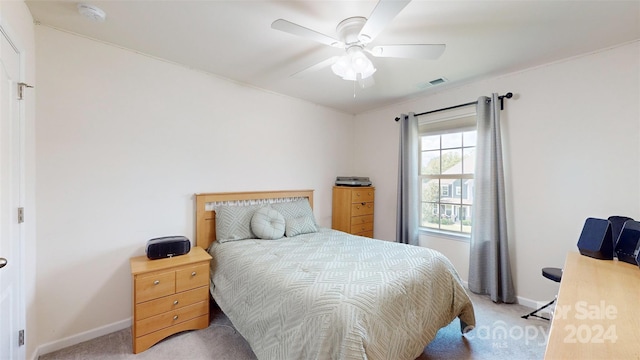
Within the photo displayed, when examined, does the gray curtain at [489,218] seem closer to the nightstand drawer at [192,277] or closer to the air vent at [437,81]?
the air vent at [437,81]

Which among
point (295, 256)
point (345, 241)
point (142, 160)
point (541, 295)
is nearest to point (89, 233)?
point (142, 160)

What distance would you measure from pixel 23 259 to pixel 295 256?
180 centimetres

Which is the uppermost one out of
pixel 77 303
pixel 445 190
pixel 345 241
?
pixel 445 190

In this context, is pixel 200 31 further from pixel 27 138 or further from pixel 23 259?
pixel 23 259

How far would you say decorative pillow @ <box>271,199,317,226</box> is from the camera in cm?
302

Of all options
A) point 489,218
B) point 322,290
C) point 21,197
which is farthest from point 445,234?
point 21,197

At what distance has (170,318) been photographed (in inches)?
79.0

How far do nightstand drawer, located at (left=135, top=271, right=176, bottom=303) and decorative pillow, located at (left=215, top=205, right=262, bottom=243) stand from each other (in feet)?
1.95

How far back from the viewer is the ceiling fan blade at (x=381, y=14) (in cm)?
123

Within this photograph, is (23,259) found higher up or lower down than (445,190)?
lower down

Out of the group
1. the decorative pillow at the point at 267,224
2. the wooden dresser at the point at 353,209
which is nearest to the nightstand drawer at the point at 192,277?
the decorative pillow at the point at 267,224

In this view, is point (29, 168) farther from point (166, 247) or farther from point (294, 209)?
point (294, 209)

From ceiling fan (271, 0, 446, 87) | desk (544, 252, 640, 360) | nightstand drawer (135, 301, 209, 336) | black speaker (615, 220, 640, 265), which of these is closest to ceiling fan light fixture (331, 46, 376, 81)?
ceiling fan (271, 0, 446, 87)

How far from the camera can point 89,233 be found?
81.1 inches
